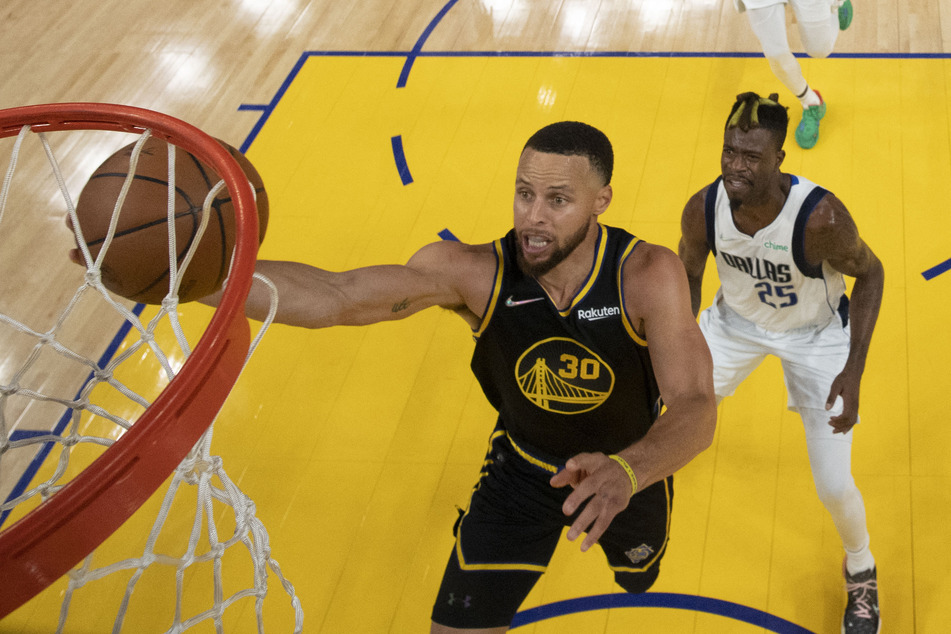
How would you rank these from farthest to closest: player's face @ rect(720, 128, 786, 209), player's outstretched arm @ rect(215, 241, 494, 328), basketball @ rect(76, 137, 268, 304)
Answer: player's face @ rect(720, 128, 786, 209), player's outstretched arm @ rect(215, 241, 494, 328), basketball @ rect(76, 137, 268, 304)

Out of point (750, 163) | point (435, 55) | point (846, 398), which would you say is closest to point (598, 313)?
point (750, 163)

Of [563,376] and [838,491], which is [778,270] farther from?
[563,376]

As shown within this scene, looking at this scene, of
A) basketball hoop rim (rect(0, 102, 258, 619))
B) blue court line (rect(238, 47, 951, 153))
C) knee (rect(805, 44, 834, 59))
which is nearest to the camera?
basketball hoop rim (rect(0, 102, 258, 619))

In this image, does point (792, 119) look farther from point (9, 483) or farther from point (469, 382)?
point (9, 483)

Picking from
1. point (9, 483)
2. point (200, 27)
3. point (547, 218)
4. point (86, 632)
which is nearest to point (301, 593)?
point (86, 632)

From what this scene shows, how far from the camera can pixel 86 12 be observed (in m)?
8.02

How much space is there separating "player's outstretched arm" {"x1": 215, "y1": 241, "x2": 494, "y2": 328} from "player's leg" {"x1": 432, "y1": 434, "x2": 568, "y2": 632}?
0.61 meters

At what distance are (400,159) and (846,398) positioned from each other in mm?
3469

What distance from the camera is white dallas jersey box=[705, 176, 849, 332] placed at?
3355 mm

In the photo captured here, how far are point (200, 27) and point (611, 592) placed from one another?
19.6ft

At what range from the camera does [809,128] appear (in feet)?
18.3

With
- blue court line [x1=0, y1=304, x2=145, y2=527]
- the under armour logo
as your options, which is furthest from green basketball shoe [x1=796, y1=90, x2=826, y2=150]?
blue court line [x1=0, y1=304, x2=145, y2=527]

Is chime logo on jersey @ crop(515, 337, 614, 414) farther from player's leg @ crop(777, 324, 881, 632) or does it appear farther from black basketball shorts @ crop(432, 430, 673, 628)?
player's leg @ crop(777, 324, 881, 632)

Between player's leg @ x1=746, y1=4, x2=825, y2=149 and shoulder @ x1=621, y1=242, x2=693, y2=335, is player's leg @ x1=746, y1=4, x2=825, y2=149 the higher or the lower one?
the lower one
